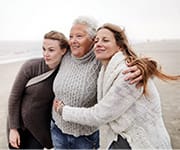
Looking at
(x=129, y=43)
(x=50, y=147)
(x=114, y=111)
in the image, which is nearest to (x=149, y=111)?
(x=114, y=111)

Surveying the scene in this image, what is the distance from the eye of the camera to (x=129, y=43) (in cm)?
106

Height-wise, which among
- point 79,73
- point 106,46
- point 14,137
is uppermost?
point 106,46

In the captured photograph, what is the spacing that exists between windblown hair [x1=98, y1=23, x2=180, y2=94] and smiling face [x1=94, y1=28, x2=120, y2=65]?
0.05 feet

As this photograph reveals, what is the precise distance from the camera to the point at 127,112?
98 cm

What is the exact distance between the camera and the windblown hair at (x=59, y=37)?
3.91ft

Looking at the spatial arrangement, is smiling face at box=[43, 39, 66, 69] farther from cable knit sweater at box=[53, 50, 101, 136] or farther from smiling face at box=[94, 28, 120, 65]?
smiling face at box=[94, 28, 120, 65]

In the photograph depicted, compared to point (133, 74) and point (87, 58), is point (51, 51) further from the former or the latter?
point (133, 74)

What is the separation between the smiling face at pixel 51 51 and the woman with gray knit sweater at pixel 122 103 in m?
0.21

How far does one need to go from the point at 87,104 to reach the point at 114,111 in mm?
202

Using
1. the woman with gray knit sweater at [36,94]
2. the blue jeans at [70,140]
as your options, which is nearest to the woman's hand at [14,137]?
the woman with gray knit sweater at [36,94]

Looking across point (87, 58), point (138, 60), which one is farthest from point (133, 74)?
point (87, 58)

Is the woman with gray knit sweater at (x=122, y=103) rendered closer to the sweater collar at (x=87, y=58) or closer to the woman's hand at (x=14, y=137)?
the sweater collar at (x=87, y=58)

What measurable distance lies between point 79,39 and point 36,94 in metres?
0.30

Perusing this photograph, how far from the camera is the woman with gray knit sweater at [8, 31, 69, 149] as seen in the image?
120 cm
